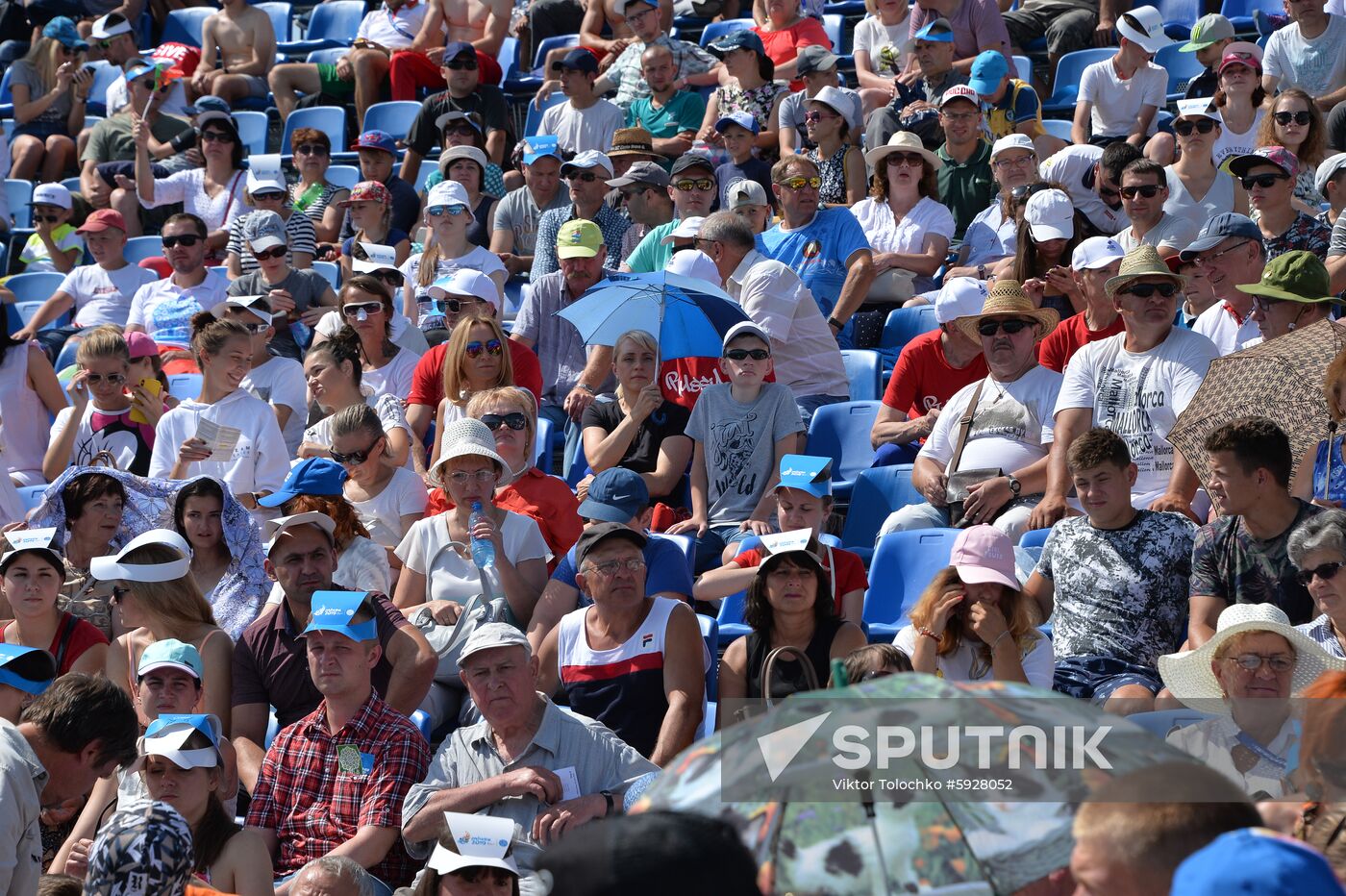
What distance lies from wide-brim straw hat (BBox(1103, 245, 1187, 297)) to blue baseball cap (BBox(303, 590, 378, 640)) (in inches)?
114

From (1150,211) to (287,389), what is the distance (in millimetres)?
3972

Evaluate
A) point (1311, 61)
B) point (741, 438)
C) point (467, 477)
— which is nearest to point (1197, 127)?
point (1311, 61)

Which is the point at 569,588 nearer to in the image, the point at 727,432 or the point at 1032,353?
the point at 727,432

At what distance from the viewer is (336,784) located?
5098 mm

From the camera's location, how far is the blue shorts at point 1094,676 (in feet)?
16.6

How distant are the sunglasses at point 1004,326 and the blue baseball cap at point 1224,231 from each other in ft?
2.31

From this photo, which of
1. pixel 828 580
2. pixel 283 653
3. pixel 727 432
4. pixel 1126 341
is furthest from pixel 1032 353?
pixel 283 653

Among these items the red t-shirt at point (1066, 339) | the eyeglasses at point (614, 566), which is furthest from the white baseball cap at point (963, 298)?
the eyeglasses at point (614, 566)

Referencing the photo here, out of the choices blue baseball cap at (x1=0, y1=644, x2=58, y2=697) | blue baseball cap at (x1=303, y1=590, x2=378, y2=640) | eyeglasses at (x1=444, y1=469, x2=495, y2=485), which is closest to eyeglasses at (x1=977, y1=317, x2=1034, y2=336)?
eyeglasses at (x1=444, y1=469, x2=495, y2=485)

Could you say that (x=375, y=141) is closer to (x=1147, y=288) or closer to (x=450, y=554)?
(x=450, y=554)

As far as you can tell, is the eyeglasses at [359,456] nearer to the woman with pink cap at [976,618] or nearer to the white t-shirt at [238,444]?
the white t-shirt at [238,444]

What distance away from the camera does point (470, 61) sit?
11234mm

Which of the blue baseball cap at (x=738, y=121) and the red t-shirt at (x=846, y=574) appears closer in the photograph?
the red t-shirt at (x=846, y=574)

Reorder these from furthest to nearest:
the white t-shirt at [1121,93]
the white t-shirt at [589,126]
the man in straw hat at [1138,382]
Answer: the white t-shirt at [589,126] → the white t-shirt at [1121,93] → the man in straw hat at [1138,382]
